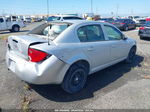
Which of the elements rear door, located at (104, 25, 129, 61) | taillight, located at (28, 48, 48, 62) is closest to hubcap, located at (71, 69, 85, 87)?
taillight, located at (28, 48, 48, 62)

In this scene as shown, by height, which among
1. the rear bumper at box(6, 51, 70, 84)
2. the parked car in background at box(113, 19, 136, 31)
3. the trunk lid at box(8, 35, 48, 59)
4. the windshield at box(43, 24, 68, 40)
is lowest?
the rear bumper at box(6, 51, 70, 84)

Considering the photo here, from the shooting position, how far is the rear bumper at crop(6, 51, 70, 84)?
9.18 ft

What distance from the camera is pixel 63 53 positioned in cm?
293

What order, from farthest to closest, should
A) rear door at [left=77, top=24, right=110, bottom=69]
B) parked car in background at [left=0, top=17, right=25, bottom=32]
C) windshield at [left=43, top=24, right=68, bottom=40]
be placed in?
parked car in background at [left=0, top=17, right=25, bottom=32]
rear door at [left=77, top=24, right=110, bottom=69]
windshield at [left=43, top=24, right=68, bottom=40]

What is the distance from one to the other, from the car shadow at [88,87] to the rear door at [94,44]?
0.47 meters

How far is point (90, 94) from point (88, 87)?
0.34 meters

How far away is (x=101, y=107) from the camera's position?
2920mm

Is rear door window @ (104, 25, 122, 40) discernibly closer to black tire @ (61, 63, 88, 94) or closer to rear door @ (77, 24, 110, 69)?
rear door @ (77, 24, 110, 69)

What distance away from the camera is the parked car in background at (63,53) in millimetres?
2826

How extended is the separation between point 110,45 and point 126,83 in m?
1.12

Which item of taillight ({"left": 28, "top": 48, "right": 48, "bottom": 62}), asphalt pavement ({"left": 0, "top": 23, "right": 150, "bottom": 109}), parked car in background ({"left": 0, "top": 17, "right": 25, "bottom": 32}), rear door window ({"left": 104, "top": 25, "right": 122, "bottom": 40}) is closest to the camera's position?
taillight ({"left": 28, "top": 48, "right": 48, "bottom": 62})

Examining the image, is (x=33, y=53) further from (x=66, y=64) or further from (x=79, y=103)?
(x=79, y=103)

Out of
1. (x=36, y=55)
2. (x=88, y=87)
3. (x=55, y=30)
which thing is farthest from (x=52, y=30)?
(x=88, y=87)

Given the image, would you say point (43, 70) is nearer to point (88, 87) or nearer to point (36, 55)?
point (36, 55)
